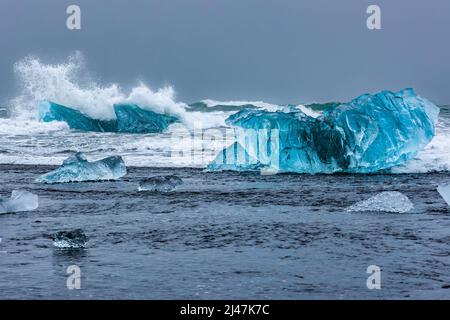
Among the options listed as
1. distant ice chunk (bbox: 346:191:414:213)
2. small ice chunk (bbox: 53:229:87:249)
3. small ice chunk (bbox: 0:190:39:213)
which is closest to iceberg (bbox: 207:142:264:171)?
distant ice chunk (bbox: 346:191:414:213)

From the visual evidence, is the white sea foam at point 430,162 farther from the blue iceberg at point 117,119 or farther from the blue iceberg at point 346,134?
the blue iceberg at point 117,119

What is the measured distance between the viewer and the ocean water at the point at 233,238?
6000mm

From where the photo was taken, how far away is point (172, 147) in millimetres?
23094

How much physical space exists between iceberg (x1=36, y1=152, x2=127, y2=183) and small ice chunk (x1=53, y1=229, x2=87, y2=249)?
7.72m

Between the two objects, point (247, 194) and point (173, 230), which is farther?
point (247, 194)

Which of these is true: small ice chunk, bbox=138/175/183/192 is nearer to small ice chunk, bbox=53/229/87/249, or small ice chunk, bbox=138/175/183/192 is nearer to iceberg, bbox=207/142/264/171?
iceberg, bbox=207/142/264/171

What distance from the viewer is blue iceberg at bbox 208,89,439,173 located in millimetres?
16438

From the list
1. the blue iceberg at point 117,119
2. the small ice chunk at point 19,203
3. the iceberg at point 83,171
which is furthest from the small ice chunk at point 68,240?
the blue iceberg at point 117,119

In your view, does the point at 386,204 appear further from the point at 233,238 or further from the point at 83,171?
the point at 83,171

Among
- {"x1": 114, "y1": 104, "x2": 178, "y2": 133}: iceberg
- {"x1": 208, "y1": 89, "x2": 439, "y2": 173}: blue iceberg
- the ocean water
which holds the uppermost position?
{"x1": 114, "y1": 104, "x2": 178, "y2": 133}: iceberg

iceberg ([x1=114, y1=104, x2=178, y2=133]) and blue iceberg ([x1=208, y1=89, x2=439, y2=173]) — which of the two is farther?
iceberg ([x1=114, y1=104, x2=178, y2=133])

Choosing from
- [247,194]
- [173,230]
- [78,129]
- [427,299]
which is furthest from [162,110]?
[427,299]
